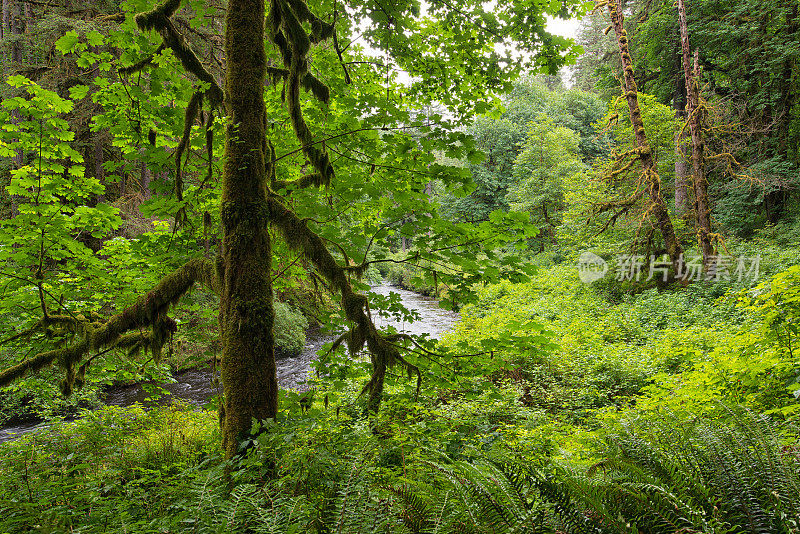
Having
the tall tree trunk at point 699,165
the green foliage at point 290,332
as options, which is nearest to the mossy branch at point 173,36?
the green foliage at point 290,332

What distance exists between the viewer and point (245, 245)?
110 inches

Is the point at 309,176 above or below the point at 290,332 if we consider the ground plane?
above

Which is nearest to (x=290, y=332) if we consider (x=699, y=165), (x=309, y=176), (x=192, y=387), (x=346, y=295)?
(x=192, y=387)

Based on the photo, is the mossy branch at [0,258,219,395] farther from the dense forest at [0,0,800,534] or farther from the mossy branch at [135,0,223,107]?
the mossy branch at [135,0,223,107]

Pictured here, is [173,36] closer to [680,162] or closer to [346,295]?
[346,295]

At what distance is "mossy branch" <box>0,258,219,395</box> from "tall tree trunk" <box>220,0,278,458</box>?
0.39m

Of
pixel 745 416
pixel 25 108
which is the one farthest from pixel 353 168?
pixel 745 416

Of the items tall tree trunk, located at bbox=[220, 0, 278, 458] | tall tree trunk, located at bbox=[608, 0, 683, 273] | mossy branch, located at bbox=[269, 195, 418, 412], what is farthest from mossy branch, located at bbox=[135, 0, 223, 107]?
tall tree trunk, located at bbox=[608, 0, 683, 273]

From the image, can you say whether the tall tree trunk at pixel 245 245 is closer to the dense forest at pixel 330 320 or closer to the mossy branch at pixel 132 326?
the dense forest at pixel 330 320
